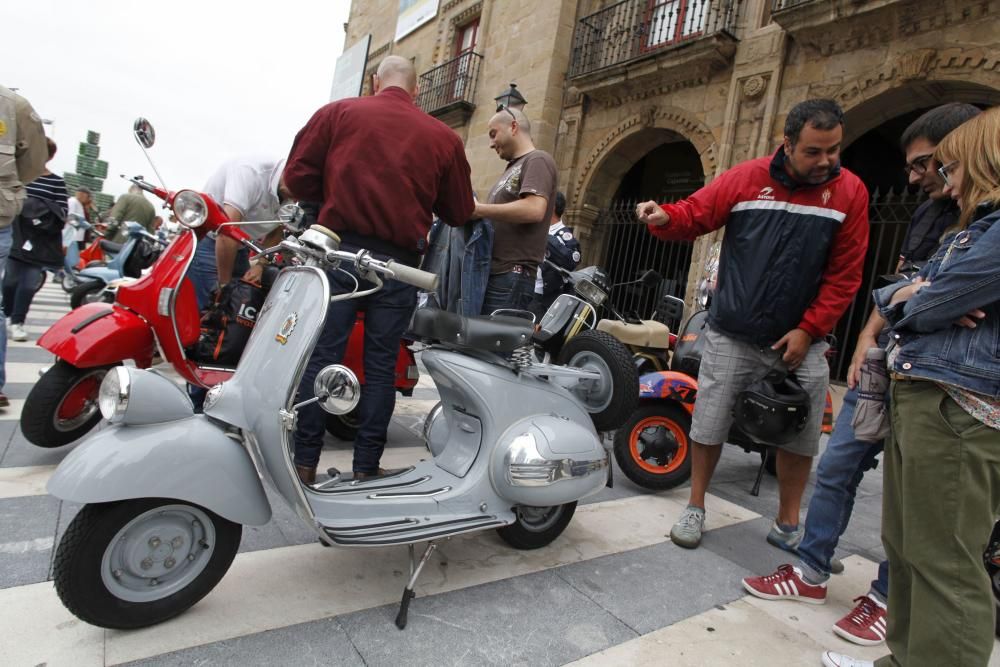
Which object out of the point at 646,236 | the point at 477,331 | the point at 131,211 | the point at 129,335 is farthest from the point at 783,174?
the point at 131,211

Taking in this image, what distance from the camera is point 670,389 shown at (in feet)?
10.7

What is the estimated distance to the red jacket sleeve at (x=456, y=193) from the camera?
2377 millimetres

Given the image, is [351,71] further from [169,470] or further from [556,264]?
[169,470]

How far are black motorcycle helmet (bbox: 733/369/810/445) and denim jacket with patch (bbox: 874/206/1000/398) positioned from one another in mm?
779

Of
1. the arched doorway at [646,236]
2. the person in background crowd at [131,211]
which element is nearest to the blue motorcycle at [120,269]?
the person in background crowd at [131,211]

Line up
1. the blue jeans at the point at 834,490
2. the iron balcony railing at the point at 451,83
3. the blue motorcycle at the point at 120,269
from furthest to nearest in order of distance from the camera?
the iron balcony railing at the point at 451,83
the blue motorcycle at the point at 120,269
the blue jeans at the point at 834,490

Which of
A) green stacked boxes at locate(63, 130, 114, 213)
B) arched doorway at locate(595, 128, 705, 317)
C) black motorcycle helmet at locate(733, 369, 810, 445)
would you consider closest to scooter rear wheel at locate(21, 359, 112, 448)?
black motorcycle helmet at locate(733, 369, 810, 445)

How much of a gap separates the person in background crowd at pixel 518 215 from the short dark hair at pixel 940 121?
145 centimetres

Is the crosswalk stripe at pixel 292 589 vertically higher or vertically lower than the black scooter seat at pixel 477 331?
lower

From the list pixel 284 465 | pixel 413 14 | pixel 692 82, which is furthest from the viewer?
pixel 413 14

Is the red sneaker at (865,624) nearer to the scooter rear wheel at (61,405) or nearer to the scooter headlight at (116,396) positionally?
the scooter headlight at (116,396)

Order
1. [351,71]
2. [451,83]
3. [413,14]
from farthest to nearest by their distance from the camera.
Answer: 1. [351,71]
2. [413,14]
3. [451,83]

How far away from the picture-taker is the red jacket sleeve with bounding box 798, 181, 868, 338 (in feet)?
7.75

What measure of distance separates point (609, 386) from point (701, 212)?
0.86 meters
